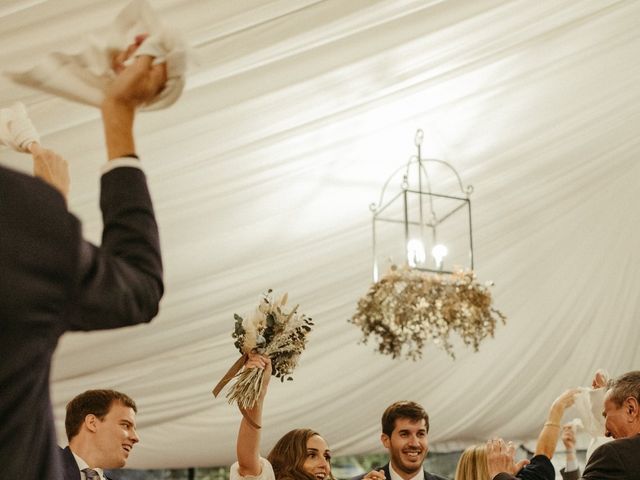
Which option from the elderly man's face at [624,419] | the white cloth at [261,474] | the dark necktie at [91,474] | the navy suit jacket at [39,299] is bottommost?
the navy suit jacket at [39,299]

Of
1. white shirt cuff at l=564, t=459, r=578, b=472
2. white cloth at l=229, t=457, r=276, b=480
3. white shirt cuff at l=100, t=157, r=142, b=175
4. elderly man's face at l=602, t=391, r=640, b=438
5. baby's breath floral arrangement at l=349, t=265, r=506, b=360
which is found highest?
baby's breath floral arrangement at l=349, t=265, r=506, b=360

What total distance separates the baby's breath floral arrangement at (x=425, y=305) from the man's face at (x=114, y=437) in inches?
83.6

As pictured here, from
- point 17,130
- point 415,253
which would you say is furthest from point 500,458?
point 17,130

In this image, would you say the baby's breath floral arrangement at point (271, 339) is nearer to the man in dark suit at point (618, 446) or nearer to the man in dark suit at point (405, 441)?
the man in dark suit at point (618, 446)

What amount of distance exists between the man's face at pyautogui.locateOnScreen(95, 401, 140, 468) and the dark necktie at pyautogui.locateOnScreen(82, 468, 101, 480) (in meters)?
0.12

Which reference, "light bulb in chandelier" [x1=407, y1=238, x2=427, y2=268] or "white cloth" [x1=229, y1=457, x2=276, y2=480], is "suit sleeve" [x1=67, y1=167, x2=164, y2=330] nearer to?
"white cloth" [x1=229, y1=457, x2=276, y2=480]

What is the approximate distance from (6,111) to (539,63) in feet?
13.2

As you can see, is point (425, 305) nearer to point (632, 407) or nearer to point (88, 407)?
point (632, 407)

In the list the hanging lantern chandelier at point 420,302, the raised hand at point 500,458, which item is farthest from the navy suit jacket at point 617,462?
the hanging lantern chandelier at point 420,302

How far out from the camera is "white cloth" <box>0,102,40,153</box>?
1.20m

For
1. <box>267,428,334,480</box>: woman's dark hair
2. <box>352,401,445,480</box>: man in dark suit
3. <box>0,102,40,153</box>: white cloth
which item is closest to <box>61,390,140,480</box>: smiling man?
<box>267,428,334,480</box>: woman's dark hair

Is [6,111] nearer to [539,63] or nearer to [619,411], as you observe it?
[619,411]

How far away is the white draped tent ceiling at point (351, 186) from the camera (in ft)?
11.6

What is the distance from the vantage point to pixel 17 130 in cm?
121
